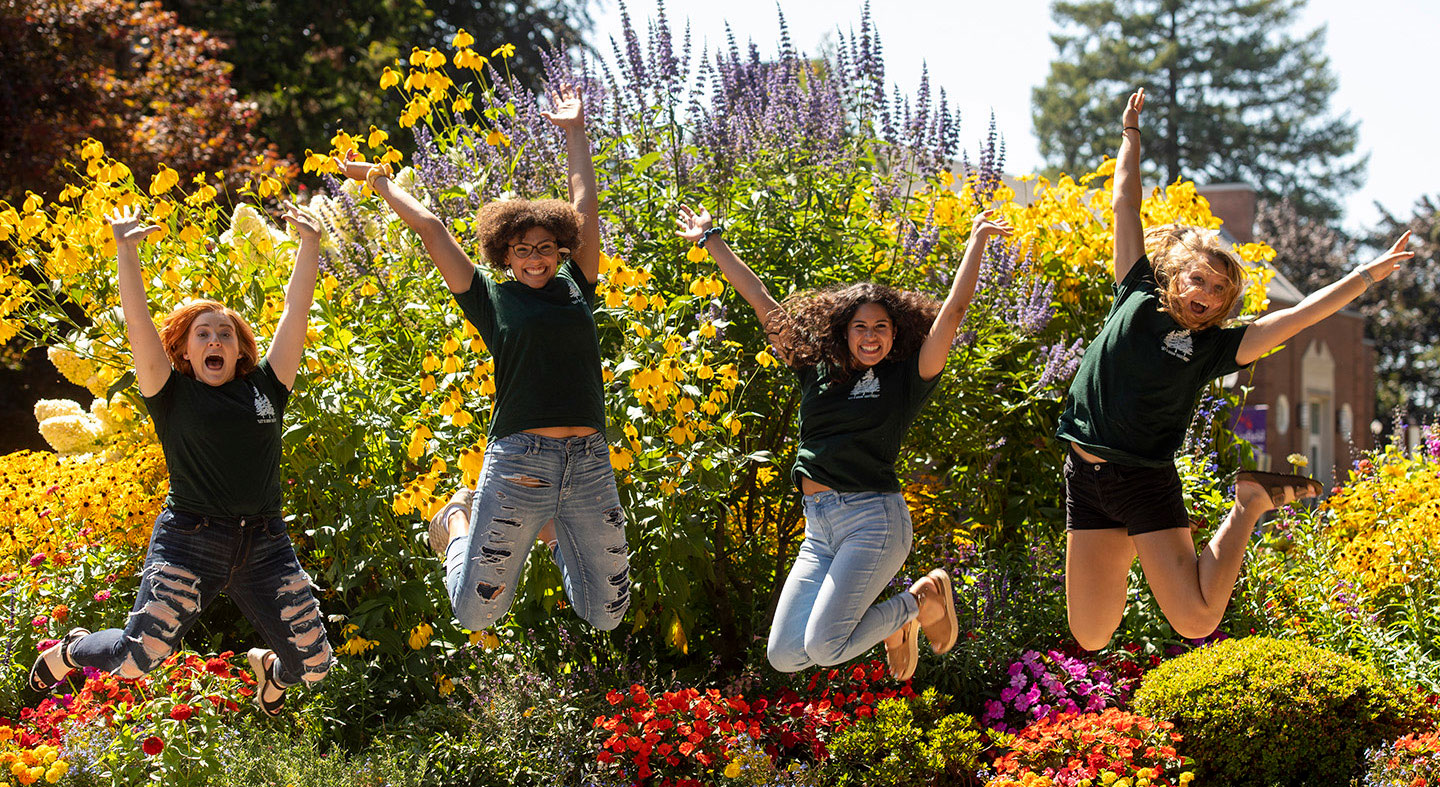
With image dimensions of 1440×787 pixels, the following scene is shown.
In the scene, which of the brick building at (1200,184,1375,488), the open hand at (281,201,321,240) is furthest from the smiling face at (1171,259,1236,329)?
the brick building at (1200,184,1375,488)

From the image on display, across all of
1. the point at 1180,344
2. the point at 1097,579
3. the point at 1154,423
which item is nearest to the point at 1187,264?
the point at 1180,344

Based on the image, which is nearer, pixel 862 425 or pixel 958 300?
pixel 958 300

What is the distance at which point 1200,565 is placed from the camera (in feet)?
13.5

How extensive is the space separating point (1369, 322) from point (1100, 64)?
36.6 ft

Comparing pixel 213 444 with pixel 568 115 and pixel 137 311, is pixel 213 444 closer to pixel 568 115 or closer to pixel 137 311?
pixel 137 311

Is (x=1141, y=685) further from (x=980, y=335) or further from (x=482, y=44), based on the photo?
(x=482, y=44)

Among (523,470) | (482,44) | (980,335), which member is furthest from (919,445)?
(482,44)

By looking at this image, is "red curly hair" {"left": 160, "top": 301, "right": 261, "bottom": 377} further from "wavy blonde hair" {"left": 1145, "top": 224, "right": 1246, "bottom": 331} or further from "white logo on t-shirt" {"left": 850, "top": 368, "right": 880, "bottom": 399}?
"wavy blonde hair" {"left": 1145, "top": 224, "right": 1246, "bottom": 331}

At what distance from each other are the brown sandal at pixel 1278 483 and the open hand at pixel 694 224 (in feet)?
6.75

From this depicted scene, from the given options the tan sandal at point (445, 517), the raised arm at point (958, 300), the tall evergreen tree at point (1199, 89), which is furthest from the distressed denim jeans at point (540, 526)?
the tall evergreen tree at point (1199, 89)

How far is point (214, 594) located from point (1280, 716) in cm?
388

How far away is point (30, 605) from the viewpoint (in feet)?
17.5

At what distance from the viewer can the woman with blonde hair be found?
158 inches

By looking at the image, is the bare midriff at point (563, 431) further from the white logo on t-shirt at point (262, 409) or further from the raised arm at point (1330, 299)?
the raised arm at point (1330, 299)
